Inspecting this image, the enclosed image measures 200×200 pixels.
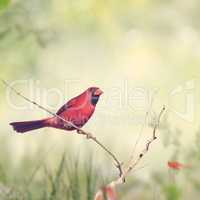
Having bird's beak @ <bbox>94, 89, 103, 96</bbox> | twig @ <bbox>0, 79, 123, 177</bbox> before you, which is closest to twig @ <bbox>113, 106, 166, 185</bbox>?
twig @ <bbox>0, 79, 123, 177</bbox>

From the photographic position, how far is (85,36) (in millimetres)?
1349

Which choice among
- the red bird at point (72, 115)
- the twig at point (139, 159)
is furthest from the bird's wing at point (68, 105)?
the twig at point (139, 159)

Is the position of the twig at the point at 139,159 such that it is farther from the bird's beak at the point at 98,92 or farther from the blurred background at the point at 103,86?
the bird's beak at the point at 98,92

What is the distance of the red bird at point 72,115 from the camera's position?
131 centimetres

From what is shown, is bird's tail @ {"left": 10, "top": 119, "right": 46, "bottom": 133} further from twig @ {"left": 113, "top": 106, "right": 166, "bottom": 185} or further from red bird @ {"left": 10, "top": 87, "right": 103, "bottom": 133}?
twig @ {"left": 113, "top": 106, "right": 166, "bottom": 185}

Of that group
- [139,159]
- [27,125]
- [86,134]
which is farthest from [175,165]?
[27,125]

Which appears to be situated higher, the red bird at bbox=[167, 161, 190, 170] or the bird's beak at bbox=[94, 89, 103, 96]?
the bird's beak at bbox=[94, 89, 103, 96]

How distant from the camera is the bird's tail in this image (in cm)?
131

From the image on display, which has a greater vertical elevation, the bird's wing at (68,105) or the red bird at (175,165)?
the bird's wing at (68,105)

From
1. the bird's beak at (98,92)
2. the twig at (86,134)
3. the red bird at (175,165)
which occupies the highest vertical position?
the bird's beak at (98,92)

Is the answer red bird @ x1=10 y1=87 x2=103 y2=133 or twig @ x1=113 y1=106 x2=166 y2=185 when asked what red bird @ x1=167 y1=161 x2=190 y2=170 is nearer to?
twig @ x1=113 y1=106 x2=166 y2=185

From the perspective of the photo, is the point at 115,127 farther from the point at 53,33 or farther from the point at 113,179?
the point at 53,33

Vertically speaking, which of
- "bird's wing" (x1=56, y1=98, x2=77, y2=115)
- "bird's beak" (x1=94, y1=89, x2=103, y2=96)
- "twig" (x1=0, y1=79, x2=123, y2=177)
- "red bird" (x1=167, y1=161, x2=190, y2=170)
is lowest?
"red bird" (x1=167, y1=161, x2=190, y2=170)

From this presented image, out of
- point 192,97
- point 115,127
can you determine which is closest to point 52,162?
point 115,127
